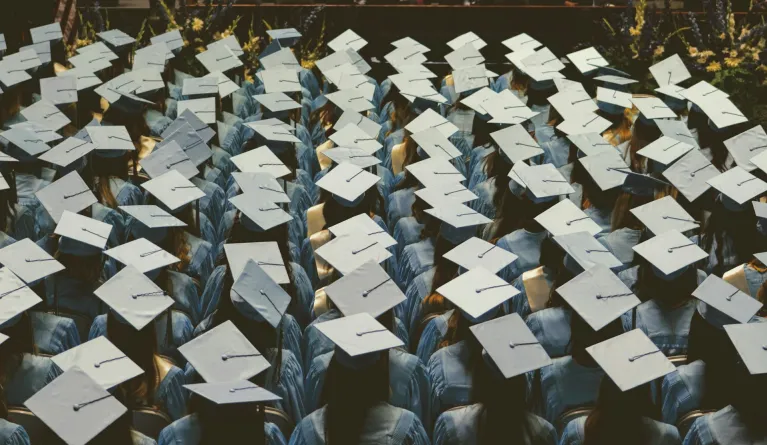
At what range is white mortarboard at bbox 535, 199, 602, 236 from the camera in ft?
15.0

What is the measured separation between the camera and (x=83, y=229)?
429 centimetres

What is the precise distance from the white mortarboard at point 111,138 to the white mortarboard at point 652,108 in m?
3.42

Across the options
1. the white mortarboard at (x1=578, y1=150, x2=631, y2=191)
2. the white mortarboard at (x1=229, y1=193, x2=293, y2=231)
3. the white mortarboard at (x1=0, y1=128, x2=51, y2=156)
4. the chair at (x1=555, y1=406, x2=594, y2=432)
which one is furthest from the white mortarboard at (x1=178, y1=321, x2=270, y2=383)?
the white mortarboard at (x1=578, y1=150, x2=631, y2=191)

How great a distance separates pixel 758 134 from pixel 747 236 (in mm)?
1066

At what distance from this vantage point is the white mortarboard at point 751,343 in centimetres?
345

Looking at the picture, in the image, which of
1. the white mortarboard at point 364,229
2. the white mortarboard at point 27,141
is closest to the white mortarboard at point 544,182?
the white mortarboard at point 364,229

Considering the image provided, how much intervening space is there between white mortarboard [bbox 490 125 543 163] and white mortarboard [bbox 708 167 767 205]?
1.10m

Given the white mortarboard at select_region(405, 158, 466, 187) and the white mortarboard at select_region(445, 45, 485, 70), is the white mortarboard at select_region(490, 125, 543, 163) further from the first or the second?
the white mortarboard at select_region(445, 45, 485, 70)

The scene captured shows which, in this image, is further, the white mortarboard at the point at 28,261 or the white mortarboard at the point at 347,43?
the white mortarboard at the point at 347,43

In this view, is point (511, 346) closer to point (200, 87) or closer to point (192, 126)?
point (192, 126)

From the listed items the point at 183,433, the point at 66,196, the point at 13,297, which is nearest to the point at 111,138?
the point at 66,196

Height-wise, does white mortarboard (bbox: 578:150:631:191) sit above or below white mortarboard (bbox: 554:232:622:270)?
above

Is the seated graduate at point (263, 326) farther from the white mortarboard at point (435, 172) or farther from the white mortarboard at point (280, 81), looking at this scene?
the white mortarboard at point (280, 81)

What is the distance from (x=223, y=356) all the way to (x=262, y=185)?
147 centimetres
